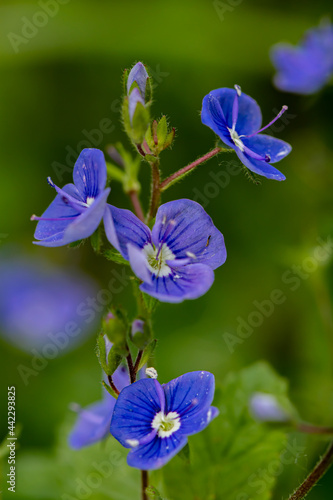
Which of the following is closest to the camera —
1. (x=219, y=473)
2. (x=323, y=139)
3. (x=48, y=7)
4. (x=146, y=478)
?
(x=146, y=478)

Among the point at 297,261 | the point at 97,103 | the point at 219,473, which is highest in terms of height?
the point at 97,103

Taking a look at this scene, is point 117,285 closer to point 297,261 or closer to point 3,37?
point 297,261

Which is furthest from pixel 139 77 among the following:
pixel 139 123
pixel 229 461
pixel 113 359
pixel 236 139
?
→ pixel 229 461

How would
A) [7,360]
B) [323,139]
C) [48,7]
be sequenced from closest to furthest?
[7,360]
[323,139]
[48,7]

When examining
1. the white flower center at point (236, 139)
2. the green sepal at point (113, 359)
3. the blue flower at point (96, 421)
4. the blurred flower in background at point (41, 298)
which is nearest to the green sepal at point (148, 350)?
the green sepal at point (113, 359)

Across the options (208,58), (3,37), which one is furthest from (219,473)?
(3,37)

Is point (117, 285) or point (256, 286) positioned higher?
point (117, 285)

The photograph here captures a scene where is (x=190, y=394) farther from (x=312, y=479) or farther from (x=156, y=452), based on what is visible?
(x=312, y=479)

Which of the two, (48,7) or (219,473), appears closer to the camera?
(219,473)
